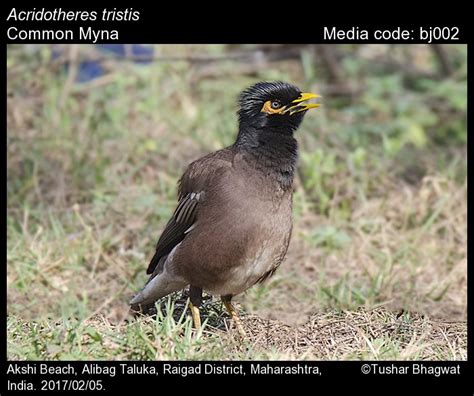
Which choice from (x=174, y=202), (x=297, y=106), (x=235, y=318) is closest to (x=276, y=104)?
(x=297, y=106)

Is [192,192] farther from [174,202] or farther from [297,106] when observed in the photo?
[174,202]

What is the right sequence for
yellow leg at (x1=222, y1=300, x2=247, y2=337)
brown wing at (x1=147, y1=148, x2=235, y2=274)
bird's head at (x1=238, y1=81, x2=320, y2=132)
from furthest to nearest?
1. bird's head at (x1=238, y1=81, x2=320, y2=132)
2. brown wing at (x1=147, y1=148, x2=235, y2=274)
3. yellow leg at (x1=222, y1=300, x2=247, y2=337)

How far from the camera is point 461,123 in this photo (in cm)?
942

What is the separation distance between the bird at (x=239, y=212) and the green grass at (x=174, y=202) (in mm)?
344

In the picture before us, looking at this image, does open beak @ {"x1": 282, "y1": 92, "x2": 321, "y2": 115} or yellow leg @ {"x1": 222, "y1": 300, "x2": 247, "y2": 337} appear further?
open beak @ {"x1": 282, "y1": 92, "x2": 321, "y2": 115}

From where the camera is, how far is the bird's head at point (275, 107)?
Answer: 5273mm

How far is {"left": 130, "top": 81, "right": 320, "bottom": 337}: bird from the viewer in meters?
4.94

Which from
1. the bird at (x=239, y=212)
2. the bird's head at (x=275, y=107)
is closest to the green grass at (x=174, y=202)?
the bird at (x=239, y=212)

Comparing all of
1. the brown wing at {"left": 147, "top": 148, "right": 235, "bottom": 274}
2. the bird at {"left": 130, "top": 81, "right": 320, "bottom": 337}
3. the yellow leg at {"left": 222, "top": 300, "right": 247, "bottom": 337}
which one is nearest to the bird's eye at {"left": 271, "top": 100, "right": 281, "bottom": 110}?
the bird at {"left": 130, "top": 81, "right": 320, "bottom": 337}

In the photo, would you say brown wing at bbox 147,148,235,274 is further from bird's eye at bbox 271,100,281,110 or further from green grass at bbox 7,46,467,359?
green grass at bbox 7,46,467,359

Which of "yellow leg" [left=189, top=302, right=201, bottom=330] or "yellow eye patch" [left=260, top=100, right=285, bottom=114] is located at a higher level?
"yellow eye patch" [left=260, top=100, right=285, bottom=114]

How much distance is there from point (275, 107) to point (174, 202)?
7.83 feet
